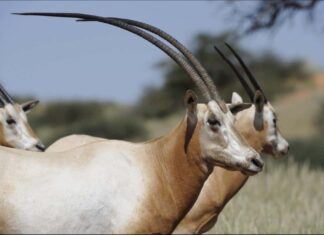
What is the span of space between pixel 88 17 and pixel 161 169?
1.19 meters

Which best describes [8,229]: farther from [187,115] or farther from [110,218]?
[187,115]

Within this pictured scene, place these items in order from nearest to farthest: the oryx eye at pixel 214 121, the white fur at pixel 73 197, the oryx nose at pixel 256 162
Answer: the white fur at pixel 73 197, the oryx nose at pixel 256 162, the oryx eye at pixel 214 121

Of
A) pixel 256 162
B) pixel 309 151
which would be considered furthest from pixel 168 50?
pixel 309 151

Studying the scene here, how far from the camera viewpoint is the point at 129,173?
5602 millimetres

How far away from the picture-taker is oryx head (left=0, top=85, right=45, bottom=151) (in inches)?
359

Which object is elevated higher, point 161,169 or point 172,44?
point 172,44

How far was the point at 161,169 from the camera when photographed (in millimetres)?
5805

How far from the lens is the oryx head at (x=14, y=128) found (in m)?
9.12

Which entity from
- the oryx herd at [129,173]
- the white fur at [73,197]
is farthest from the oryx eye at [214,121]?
the white fur at [73,197]

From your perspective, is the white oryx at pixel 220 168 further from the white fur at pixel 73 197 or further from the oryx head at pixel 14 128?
the white fur at pixel 73 197

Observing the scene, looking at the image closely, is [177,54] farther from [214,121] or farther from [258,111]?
[258,111]

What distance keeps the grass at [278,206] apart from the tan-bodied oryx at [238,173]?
914mm

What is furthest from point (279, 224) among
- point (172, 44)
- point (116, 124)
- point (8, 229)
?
point (116, 124)

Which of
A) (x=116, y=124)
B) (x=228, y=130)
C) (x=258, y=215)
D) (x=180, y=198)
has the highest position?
(x=228, y=130)
